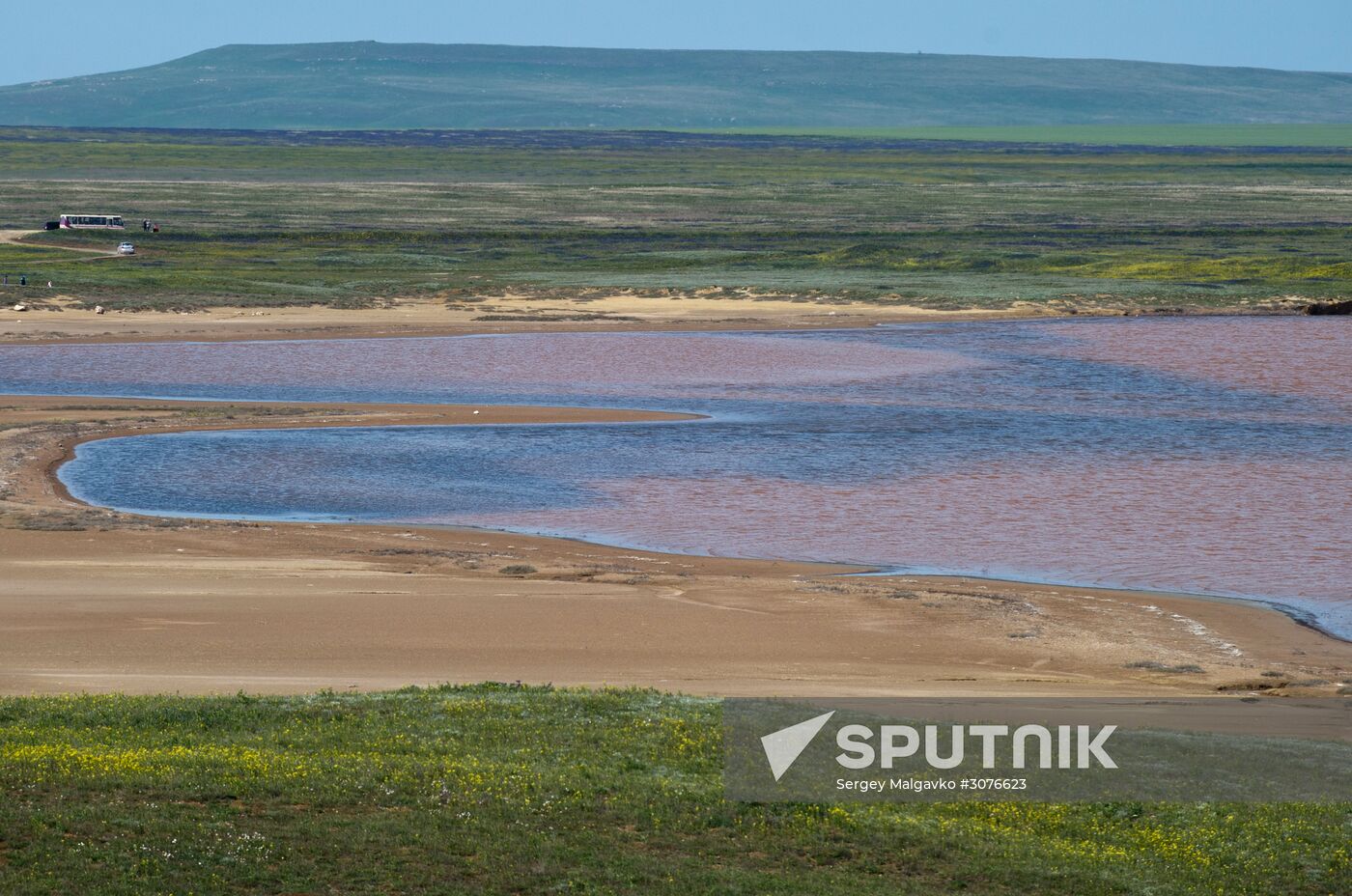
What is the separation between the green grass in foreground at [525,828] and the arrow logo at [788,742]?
466 millimetres

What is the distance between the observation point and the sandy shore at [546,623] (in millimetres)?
18406

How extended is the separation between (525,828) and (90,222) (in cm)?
7924

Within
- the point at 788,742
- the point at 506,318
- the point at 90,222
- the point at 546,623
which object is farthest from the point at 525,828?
the point at 90,222

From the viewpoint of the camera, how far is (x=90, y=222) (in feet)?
278

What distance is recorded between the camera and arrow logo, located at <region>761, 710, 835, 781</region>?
13.8m

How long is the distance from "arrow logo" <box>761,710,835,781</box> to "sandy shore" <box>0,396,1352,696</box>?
8.46 feet

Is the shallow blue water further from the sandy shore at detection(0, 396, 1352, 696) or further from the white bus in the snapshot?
the white bus

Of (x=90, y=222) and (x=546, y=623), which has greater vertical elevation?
(x=90, y=222)

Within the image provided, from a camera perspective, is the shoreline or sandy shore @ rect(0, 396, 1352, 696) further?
the shoreline

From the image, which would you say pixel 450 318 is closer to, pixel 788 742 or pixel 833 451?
pixel 833 451

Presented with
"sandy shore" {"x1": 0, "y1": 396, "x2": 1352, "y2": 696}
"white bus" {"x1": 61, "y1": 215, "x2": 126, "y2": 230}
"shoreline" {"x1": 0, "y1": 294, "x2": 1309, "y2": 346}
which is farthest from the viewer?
"white bus" {"x1": 61, "y1": 215, "x2": 126, "y2": 230}

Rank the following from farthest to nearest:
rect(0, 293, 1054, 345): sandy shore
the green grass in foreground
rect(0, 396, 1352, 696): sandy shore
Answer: rect(0, 293, 1054, 345): sandy shore < rect(0, 396, 1352, 696): sandy shore < the green grass in foreground

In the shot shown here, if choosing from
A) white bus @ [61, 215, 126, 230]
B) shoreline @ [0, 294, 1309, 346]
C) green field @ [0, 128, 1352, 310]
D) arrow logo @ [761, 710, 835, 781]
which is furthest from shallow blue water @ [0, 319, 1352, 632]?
white bus @ [61, 215, 126, 230]

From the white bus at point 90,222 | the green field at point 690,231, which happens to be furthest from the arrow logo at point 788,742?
the white bus at point 90,222
